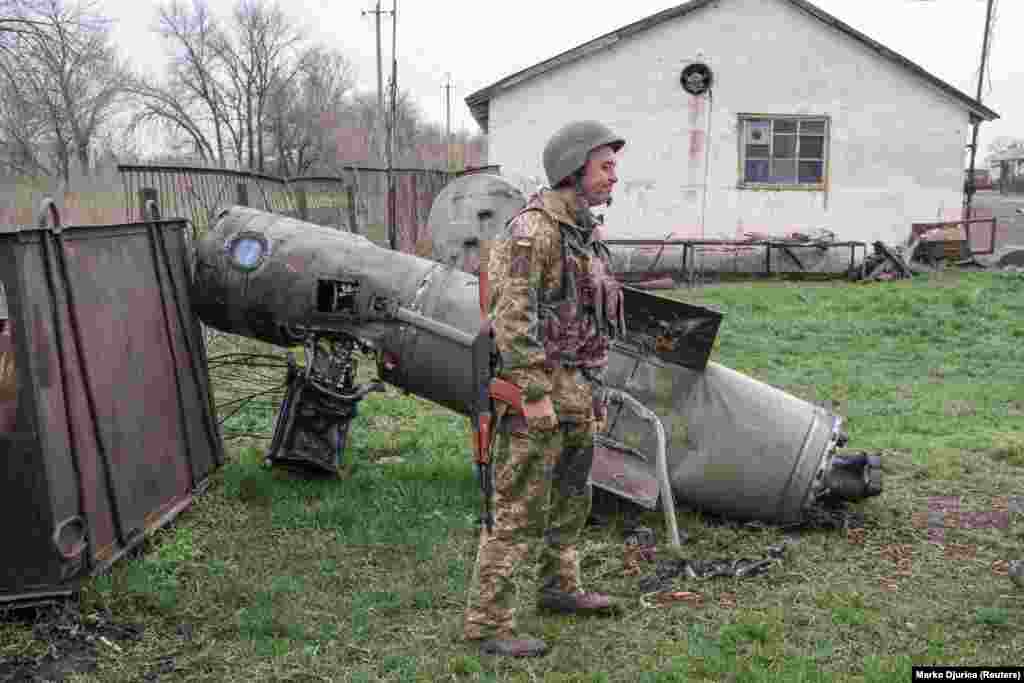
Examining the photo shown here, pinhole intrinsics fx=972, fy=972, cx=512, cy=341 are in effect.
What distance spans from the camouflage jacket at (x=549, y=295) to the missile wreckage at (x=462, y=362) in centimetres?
121

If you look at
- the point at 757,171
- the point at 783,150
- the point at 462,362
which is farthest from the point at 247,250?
the point at 783,150

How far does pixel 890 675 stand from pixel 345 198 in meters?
11.1

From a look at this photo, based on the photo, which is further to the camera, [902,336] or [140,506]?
[902,336]

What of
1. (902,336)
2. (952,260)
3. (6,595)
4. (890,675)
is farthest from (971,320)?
(6,595)

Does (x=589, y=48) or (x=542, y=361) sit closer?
(x=542, y=361)

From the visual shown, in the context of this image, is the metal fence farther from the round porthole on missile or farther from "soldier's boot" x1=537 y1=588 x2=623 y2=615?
"soldier's boot" x1=537 y1=588 x2=623 y2=615

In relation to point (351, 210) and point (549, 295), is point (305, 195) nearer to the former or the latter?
point (351, 210)

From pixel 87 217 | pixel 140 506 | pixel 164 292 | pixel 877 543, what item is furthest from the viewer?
pixel 87 217

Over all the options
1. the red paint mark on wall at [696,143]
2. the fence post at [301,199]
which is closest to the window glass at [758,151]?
the red paint mark on wall at [696,143]

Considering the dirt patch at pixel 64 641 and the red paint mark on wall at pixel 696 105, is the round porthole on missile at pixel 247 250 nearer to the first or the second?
the dirt patch at pixel 64 641

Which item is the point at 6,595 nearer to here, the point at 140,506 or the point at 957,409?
the point at 140,506

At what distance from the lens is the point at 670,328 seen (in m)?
4.99

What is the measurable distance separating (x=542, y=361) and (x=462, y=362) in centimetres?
181

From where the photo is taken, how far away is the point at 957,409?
7617mm
